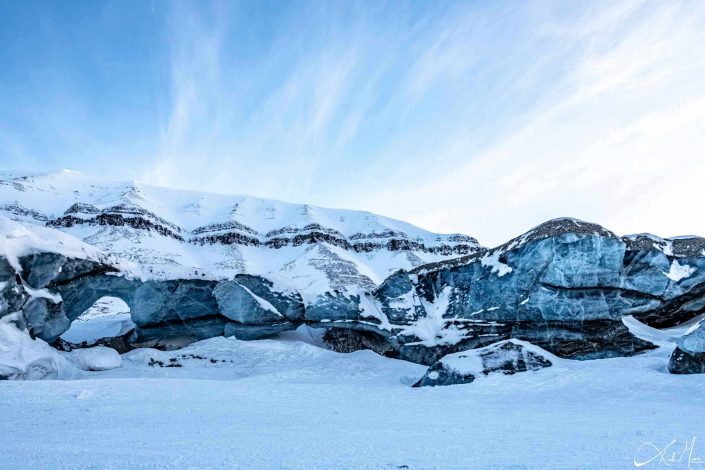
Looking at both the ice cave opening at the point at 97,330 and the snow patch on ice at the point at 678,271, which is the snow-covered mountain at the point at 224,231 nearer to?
the ice cave opening at the point at 97,330

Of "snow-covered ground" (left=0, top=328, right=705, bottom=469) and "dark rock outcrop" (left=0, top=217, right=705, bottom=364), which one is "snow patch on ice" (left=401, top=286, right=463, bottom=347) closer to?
"dark rock outcrop" (left=0, top=217, right=705, bottom=364)

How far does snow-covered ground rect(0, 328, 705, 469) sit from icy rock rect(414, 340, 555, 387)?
0.52 m

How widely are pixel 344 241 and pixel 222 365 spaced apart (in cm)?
4811

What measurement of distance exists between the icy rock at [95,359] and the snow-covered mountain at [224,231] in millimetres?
27360

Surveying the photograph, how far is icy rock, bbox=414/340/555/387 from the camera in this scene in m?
11.1

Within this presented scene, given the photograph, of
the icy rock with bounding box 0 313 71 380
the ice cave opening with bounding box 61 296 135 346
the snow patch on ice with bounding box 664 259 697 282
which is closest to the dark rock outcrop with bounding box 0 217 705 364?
the snow patch on ice with bounding box 664 259 697 282

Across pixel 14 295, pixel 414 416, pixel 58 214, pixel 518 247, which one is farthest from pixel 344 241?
pixel 414 416

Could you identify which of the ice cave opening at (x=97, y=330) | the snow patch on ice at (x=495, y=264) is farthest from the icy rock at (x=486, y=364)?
the ice cave opening at (x=97, y=330)

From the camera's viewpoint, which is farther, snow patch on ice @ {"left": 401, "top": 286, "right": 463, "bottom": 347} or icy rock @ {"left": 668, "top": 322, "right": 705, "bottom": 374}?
snow patch on ice @ {"left": 401, "top": 286, "right": 463, "bottom": 347}

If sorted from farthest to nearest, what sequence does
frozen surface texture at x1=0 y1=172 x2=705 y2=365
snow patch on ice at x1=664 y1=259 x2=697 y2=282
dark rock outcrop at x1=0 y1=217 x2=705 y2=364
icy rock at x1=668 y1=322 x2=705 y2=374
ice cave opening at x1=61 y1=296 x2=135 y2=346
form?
ice cave opening at x1=61 y1=296 x2=135 y2=346
snow patch on ice at x1=664 y1=259 x2=697 y2=282
dark rock outcrop at x1=0 y1=217 x2=705 y2=364
frozen surface texture at x1=0 y1=172 x2=705 y2=365
icy rock at x1=668 y1=322 x2=705 y2=374

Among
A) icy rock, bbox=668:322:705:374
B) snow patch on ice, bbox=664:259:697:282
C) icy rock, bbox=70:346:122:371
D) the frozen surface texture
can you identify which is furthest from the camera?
snow patch on ice, bbox=664:259:697:282

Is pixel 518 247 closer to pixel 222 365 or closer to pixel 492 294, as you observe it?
pixel 492 294

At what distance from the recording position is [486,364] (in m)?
11.5

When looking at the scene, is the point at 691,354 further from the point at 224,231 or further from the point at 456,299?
the point at 224,231
